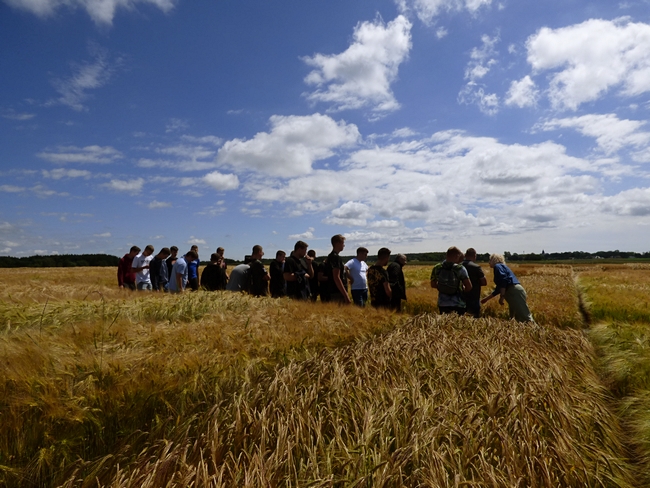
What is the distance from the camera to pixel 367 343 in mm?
4406

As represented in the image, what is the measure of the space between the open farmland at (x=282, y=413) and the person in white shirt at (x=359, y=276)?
385 centimetres

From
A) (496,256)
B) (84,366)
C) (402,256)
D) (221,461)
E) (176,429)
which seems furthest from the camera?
A: (402,256)

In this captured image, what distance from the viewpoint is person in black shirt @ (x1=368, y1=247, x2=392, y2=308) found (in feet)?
25.3

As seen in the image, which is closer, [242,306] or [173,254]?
[242,306]

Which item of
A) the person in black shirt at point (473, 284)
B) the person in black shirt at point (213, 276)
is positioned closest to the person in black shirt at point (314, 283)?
the person in black shirt at point (213, 276)

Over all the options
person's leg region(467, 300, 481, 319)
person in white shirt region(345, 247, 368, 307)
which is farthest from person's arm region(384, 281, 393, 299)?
person's leg region(467, 300, 481, 319)

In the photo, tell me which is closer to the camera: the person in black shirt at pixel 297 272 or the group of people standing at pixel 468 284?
the group of people standing at pixel 468 284

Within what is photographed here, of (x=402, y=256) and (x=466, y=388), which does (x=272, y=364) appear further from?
(x=402, y=256)

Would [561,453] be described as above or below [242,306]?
below

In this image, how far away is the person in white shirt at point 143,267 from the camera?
33.7ft

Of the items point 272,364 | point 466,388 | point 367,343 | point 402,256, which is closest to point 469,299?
point 402,256

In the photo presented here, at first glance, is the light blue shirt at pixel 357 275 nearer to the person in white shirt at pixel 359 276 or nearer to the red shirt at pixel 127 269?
the person in white shirt at pixel 359 276

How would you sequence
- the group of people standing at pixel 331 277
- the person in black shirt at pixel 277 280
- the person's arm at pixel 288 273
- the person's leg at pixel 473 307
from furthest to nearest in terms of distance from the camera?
1. the person in black shirt at pixel 277 280
2. the person's arm at pixel 288 273
3. the person's leg at pixel 473 307
4. the group of people standing at pixel 331 277

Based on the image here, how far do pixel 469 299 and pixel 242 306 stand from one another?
5033 mm
